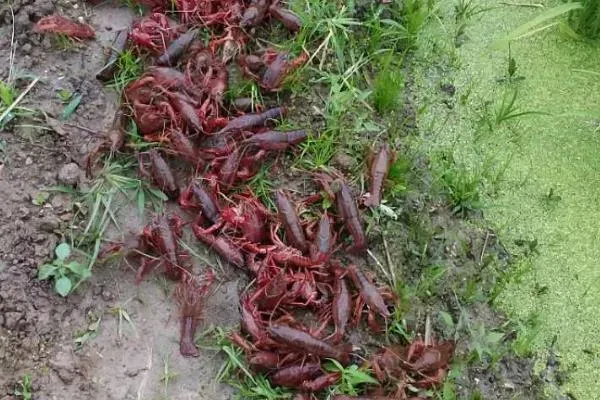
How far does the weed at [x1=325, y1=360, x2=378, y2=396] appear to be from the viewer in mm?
2914

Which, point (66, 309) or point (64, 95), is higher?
point (64, 95)

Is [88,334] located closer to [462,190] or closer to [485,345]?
[485,345]

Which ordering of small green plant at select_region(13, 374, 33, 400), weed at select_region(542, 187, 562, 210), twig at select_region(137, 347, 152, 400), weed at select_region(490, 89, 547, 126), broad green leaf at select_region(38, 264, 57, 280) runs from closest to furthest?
small green plant at select_region(13, 374, 33, 400), twig at select_region(137, 347, 152, 400), broad green leaf at select_region(38, 264, 57, 280), weed at select_region(542, 187, 562, 210), weed at select_region(490, 89, 547, 126)

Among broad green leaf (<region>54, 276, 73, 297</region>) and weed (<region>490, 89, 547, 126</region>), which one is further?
weed (<region>490, 89, 547, 126</region>)

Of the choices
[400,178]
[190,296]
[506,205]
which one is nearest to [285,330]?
[190,296]

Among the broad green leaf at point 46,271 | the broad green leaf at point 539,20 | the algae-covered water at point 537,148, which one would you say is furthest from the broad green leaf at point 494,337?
the broad green leaf at point 46,271

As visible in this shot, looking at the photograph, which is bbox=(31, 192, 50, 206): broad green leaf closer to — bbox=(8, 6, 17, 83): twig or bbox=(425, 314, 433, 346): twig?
bbox=(8, 6, 17, 83): twig

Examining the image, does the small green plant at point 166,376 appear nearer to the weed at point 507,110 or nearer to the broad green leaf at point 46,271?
the broad green leaf at point 46,271

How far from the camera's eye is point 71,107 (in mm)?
3412

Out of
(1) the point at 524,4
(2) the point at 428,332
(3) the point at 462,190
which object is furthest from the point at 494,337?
(1) the point at 524,4

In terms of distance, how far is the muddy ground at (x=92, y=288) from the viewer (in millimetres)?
2875

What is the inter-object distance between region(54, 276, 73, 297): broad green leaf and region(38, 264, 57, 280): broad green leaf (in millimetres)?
40

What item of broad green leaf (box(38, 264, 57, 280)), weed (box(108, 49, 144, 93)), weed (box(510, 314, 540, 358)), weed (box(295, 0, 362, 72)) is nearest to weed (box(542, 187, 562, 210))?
weed (box(510, 314, 540, 358))

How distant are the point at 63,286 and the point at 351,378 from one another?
1.08 meters
